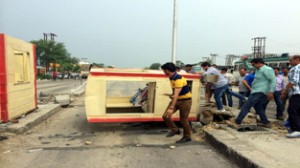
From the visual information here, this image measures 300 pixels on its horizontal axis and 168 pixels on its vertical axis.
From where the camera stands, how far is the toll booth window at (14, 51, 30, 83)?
28.5 ft

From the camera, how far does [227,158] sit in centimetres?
548

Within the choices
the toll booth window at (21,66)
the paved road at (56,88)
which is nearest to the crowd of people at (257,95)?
the toll booth window at (21,66)

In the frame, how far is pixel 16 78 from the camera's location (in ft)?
28.1

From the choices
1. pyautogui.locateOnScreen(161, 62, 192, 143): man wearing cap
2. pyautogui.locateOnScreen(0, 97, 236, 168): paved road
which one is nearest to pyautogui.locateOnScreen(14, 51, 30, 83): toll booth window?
pyautogui.locateOnScreen(0, 97, 236, 168): paved road

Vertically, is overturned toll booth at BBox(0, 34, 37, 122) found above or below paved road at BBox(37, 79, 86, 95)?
above

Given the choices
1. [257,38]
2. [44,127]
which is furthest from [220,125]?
[257,38]

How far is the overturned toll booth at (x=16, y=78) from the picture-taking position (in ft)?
24.5

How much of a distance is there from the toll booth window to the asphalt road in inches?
62.4

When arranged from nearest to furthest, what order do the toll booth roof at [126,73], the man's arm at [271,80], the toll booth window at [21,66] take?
the man's arm at [271,80] < the toll booth roof at [126,73] < the toll booth window at [21,66]

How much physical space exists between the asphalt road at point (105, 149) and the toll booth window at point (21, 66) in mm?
1584

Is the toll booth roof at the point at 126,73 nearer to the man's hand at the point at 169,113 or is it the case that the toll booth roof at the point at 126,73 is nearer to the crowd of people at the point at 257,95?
the crowd of people at the point at 257,95

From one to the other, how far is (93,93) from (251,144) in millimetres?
3762

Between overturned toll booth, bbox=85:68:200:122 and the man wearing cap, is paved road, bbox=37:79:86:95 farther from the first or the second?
the man wearing cap

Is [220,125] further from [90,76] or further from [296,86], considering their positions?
[90,76]
